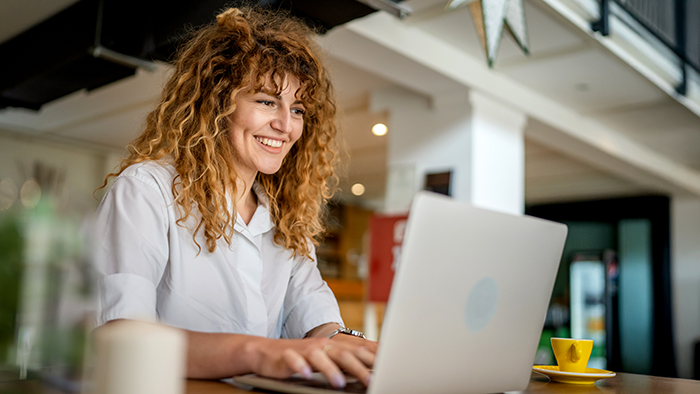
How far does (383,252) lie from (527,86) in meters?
1.52

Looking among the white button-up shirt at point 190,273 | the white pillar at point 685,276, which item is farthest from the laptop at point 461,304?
the white pillar at point 685,276

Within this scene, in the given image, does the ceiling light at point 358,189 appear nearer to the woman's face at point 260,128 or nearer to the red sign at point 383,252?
the red sign at point 383,252

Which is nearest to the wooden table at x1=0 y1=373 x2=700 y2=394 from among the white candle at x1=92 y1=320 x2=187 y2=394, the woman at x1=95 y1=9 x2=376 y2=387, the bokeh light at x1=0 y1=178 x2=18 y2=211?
the woman at x1=95 y1=9 x2=376 y2=387

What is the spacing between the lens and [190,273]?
106 cm

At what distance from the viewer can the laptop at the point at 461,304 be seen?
1.97 feet

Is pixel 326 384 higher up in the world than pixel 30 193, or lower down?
lower down

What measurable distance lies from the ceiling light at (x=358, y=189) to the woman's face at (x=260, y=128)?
637 centimetres

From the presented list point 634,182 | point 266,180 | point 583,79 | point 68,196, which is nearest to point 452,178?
point 583,79

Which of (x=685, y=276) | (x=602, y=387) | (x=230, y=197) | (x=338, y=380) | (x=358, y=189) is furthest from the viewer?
(x=358, y=189)

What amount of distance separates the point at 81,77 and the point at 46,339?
3.41 m

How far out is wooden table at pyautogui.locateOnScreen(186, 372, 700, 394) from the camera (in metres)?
0.73

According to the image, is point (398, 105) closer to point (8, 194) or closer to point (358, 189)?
point (358, 189)

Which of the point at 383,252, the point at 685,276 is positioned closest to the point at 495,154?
the point at 383,252

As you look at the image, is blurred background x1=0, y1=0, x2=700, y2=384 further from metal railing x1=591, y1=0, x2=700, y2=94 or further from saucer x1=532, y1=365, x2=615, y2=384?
saucer x1=532, y1=365, x2=615, y2=384
